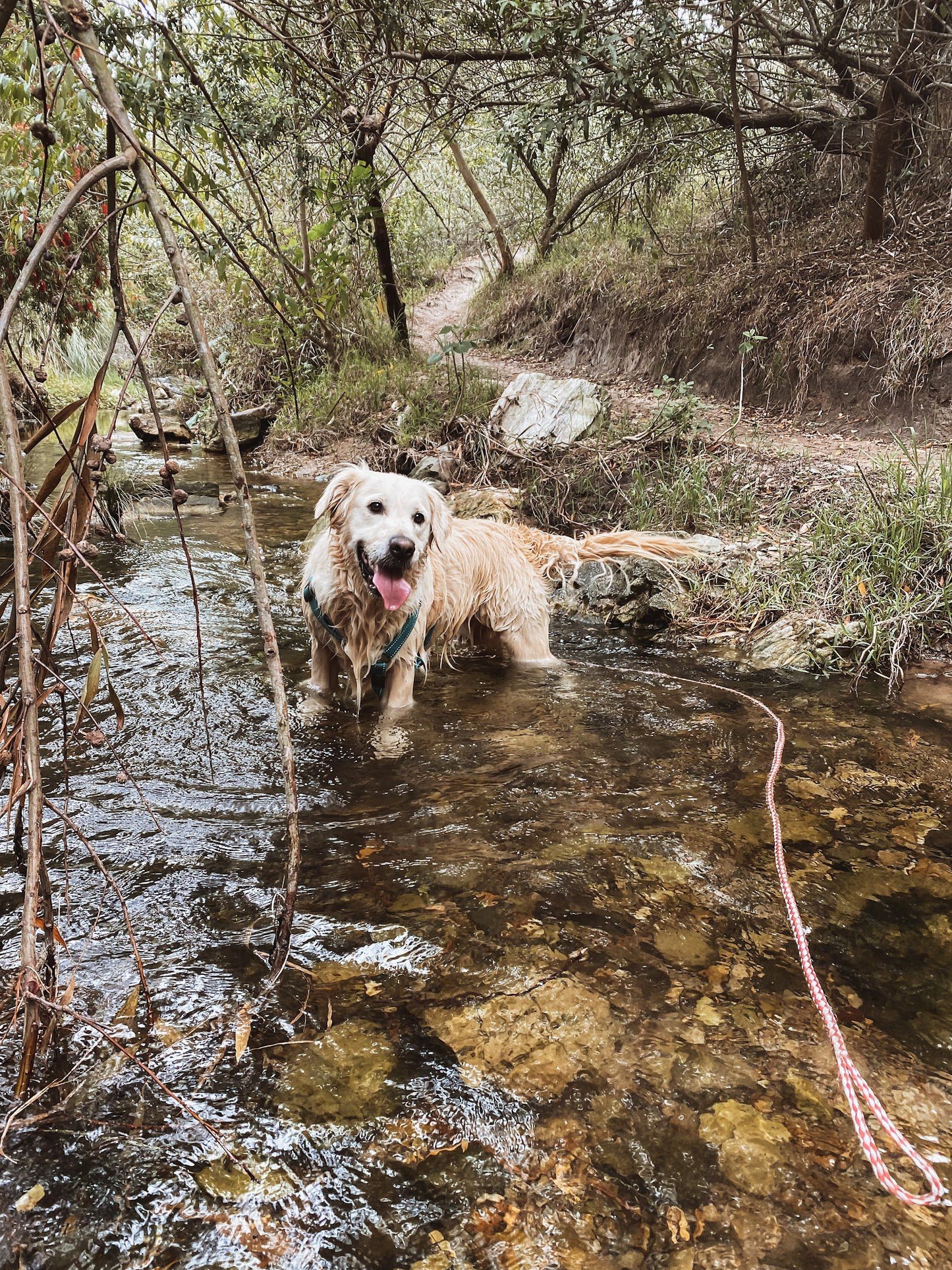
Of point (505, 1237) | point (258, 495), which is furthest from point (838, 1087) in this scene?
point (258, 495)

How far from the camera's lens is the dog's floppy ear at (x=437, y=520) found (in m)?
3.97

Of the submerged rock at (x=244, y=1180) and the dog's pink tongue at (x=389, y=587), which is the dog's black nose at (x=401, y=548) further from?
the submerged rock at (x=244, y=1180)

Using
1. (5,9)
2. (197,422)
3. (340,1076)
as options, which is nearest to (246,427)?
(197,422)

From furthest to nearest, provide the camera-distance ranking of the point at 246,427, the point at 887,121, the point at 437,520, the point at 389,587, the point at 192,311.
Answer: the point at 246,427 < the point at 887,121 < the point at 437,520 < the point at 389,587 < the point at 192,311

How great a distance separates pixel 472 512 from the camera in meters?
7.32

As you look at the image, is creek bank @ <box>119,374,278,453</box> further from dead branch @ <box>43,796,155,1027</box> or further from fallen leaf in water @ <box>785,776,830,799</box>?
dead branch @ <box>43,796,155,1027</box>

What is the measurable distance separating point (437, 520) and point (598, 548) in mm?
1876

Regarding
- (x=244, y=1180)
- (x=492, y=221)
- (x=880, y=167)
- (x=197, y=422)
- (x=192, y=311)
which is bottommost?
(x=244, y=1180)

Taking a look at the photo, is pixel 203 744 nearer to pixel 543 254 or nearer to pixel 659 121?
pixel 659 121

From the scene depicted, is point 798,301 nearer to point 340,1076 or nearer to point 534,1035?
point 534,1035

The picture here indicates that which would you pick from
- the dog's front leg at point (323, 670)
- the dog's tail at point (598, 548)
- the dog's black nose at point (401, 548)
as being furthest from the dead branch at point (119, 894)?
the dog's tail at point (598, 548)

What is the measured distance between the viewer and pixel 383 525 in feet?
11.8

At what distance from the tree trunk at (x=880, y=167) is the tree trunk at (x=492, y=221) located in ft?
21.9

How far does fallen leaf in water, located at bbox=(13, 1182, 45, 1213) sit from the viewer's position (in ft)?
4.54
